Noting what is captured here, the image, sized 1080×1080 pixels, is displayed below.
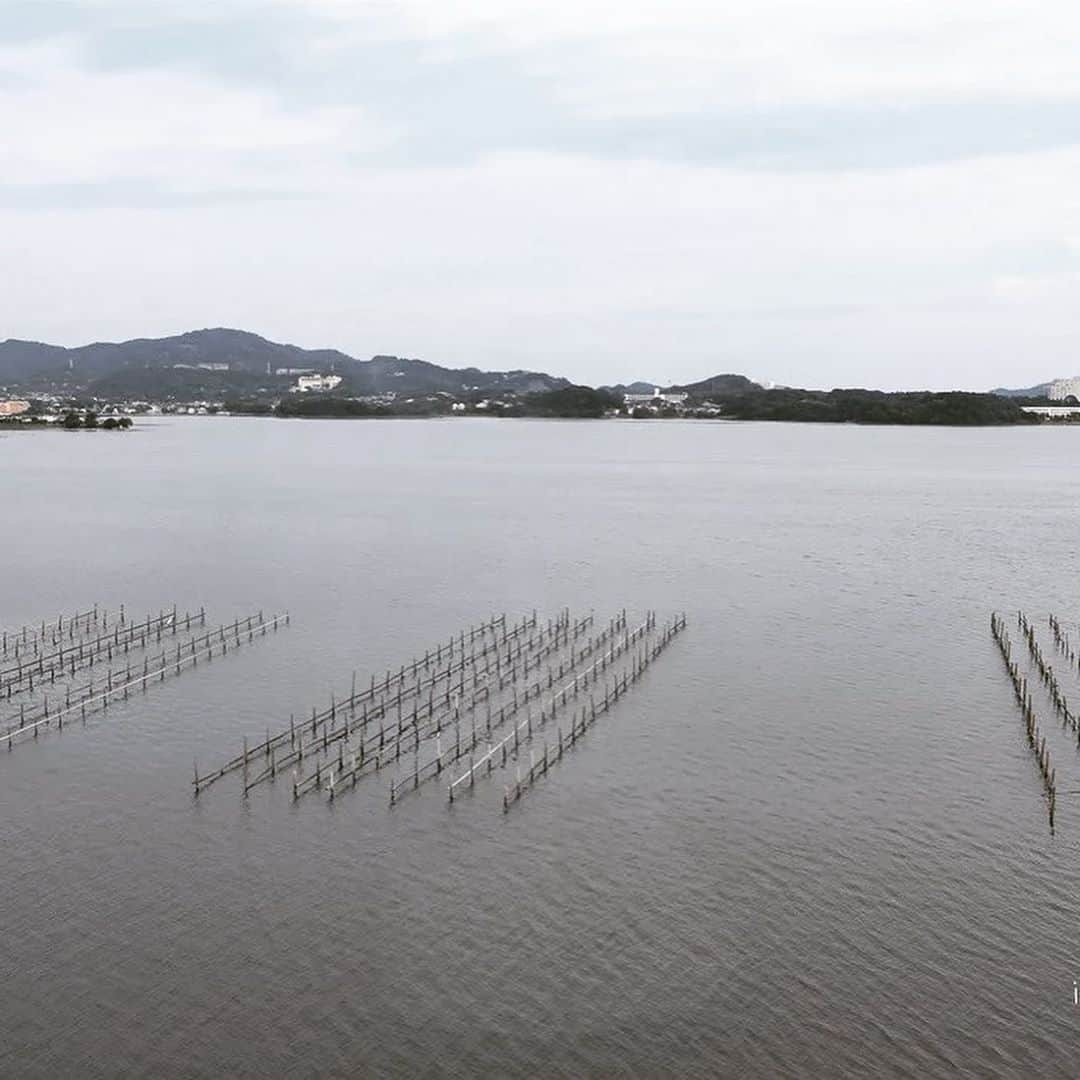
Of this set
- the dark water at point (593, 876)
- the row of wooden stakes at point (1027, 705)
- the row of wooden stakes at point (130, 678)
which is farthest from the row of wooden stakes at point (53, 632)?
the row of wooden stakes at point (1027, 705)

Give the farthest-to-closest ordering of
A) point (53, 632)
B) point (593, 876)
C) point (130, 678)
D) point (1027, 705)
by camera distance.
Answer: point (53, 632) → point (130, 678) → point (1027, 705) → point (593, 876)

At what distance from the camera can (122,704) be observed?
28.2 meters

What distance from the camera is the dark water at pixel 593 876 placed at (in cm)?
1512

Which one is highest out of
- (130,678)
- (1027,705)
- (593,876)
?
(1027,705)

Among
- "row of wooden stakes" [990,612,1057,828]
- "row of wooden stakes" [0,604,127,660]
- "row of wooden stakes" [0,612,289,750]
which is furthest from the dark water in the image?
"row of wooden stakes" [0,604,127,660]

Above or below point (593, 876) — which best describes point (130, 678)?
above

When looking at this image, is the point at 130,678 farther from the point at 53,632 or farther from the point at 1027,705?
the point at 1027,705

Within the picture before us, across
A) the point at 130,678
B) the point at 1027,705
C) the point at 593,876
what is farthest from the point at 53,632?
the point at 1027,705

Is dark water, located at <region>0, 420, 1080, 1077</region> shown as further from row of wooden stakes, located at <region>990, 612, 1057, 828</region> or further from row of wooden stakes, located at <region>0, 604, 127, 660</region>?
row of wooden stakes, located at <region>0, 604, 127, 660</region>

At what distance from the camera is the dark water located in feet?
49.6

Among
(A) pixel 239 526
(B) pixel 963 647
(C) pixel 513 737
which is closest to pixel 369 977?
(C) pixel 513 737

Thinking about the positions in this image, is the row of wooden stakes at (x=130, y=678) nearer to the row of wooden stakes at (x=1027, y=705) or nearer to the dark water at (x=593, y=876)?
the dark water at (x=593, y=876)

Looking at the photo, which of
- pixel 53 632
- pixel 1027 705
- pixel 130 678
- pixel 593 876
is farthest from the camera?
→ pixel 53 632

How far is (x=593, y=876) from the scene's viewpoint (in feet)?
63.7
